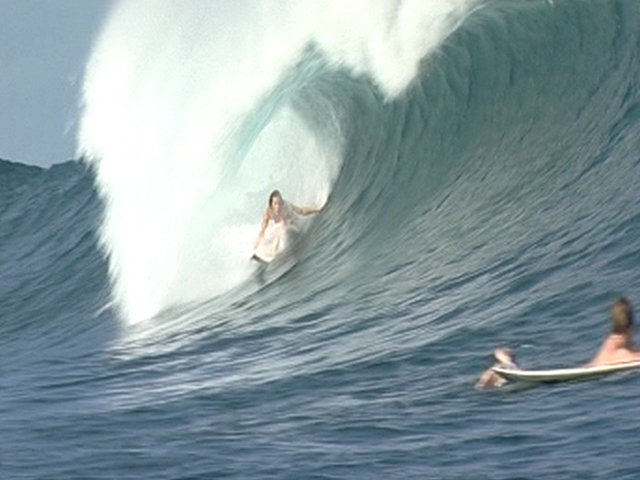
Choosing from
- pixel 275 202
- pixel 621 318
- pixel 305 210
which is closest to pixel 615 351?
pixel 621 318

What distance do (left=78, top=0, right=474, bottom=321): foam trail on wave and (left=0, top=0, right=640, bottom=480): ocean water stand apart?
0.04m

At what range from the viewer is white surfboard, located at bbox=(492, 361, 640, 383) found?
13.0m

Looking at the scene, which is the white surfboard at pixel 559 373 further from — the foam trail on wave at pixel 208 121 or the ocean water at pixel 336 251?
the foam trail on wave at pixel 208 121

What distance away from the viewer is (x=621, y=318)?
13273 mm

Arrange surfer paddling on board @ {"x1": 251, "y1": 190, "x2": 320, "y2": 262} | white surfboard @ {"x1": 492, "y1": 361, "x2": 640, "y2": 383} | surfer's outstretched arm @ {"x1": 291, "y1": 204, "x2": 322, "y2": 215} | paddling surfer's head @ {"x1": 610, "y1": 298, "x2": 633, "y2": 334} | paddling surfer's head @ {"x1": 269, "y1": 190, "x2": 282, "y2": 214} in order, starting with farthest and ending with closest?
1. surfer's outstretched arm @ {"x1": 291, "y1": 204, "x2": 322, "y2": 215}
2. surfer paddling on board @ {"x1": 251, "y1": 190, "x2": 320, "y2": 262}
3. paddling surfer's head @ {"x1": 269, "y1": 190, "x2": 282, "y2": 214}
4. paddling surfer's head @ {"x1": 610, "y1": 298, "x2": 633, "y2": 334}
5. white surfboard @ {"x1": 492, "y1": 361, "x2": 640, "y2": 383}

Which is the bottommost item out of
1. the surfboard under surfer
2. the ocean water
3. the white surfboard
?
the white surfboard

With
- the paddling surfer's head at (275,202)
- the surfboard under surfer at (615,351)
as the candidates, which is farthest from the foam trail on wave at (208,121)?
the surfboard under surfer at (615,351)

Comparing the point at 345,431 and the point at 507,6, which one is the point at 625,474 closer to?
the point at 345,431

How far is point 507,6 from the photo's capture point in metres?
23.3

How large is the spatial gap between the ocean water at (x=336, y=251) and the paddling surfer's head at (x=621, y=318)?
396 mm

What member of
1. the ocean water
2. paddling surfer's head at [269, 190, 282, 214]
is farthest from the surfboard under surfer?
paddling surfer's head at [269, 190, 282, 214]

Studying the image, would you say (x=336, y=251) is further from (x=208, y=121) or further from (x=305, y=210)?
(x=208, y=121)

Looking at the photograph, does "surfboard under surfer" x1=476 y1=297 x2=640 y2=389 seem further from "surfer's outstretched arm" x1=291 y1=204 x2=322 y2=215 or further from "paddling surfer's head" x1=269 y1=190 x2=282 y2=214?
"surfer's outstretched arm" x1=291 y1=204 x2=322 y2=215

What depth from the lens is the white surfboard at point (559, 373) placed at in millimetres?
12969
